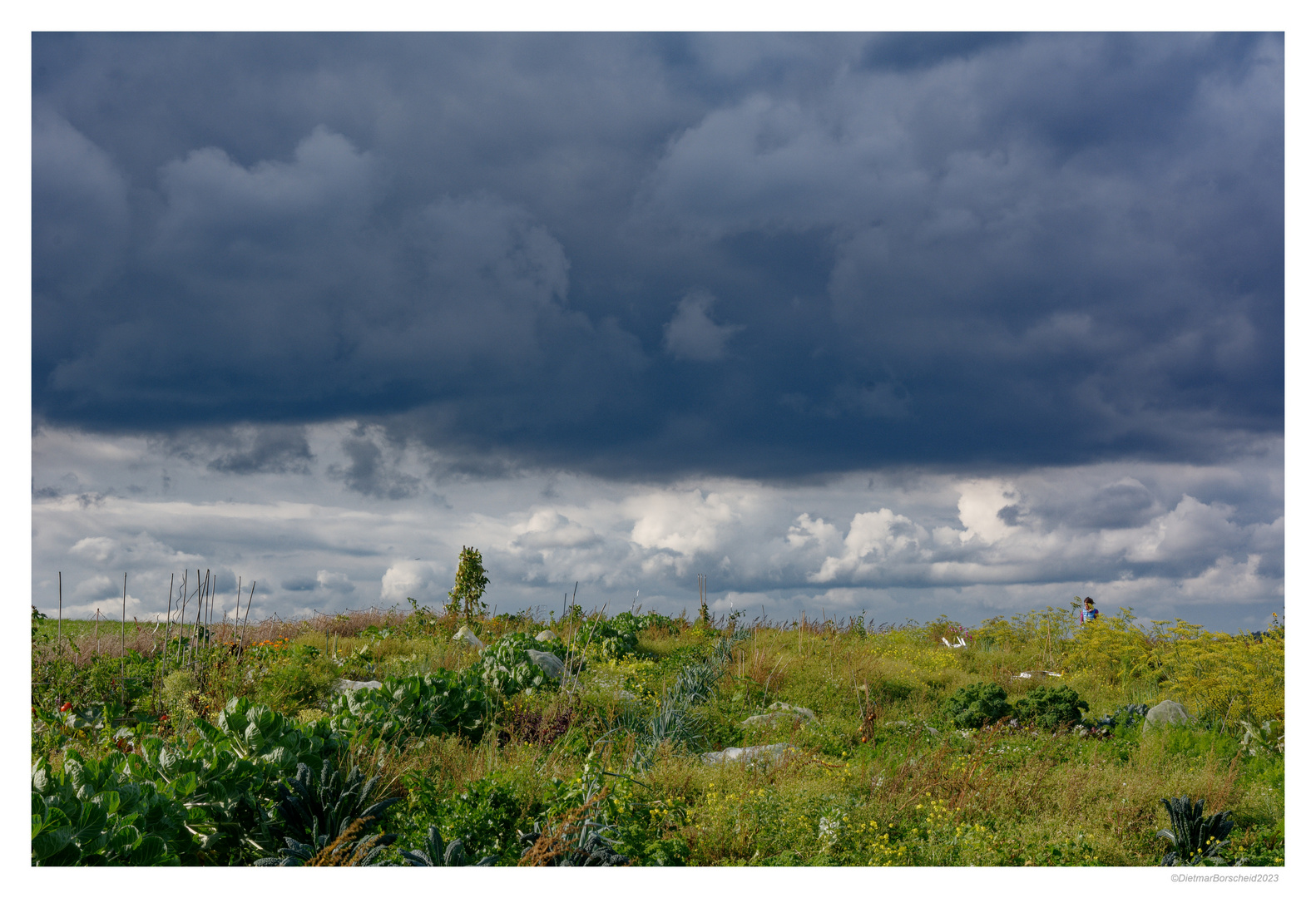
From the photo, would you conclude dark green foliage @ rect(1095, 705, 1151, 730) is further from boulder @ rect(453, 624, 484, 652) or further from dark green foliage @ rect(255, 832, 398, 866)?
boulder @ rect(453, 624, 484, 652)

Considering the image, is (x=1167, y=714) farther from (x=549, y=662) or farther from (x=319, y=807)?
(x=319, y=807)

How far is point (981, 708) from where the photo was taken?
8594mm

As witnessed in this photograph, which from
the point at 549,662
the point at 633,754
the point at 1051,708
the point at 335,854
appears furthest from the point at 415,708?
the point at 1051,708

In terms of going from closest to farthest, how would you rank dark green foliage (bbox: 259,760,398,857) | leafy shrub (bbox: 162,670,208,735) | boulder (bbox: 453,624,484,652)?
dark green foliage (bbox: 259,760,398,857) < leafy shrub (bbox: 162,670,208,735) < boulder (bbox: 453,624,484,652)

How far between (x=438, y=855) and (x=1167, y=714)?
8.27 metres

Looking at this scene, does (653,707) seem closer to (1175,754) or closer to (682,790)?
(682,790)

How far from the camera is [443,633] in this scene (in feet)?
45.7

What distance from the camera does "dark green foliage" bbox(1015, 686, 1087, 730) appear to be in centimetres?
839

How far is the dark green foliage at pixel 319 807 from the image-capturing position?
441cm

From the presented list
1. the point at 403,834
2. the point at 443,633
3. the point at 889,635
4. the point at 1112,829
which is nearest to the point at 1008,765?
the point at 1112,829

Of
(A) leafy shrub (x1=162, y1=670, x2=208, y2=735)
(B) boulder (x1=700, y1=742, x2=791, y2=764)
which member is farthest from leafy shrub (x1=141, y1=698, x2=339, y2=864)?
(B) boulder (x1=700, y1=742, x2=791, y2=764)

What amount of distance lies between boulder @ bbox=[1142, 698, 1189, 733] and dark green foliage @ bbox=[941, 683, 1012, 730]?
140 centimetres

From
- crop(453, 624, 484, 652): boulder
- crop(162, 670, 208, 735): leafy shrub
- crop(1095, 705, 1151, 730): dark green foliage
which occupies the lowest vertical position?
crop(1095, 705, 1151, 730): dark green foliage

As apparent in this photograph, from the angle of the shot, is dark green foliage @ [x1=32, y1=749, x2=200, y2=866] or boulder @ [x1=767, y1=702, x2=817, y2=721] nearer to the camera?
dark green foliage @ [x1=32, y1=749, x2=200, y2=866]
